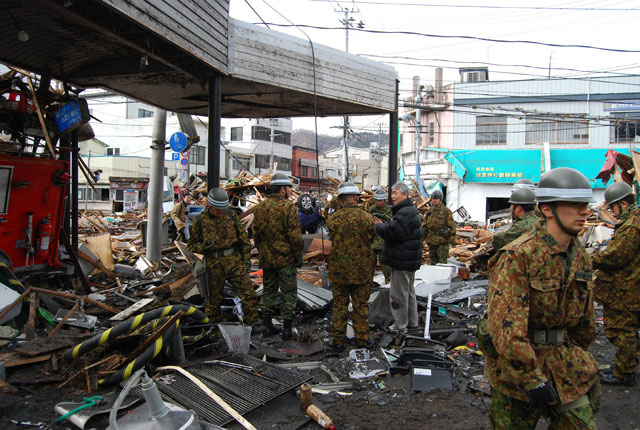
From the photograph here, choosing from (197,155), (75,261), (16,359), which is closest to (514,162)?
(75,261)

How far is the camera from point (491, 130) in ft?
92.4

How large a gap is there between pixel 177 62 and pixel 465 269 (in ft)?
Result: 25.6

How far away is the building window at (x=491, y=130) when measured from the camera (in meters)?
28.0

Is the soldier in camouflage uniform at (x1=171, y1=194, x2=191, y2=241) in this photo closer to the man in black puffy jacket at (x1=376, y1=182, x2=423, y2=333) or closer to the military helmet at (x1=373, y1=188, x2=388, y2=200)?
the military helmet at (x1=373, y1=188, x2=388, y2=200)

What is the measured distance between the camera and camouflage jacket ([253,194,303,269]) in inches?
245

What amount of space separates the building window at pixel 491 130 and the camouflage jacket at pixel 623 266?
82.1ft

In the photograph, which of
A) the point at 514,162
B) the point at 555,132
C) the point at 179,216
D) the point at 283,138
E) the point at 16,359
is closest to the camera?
the point at 16,359

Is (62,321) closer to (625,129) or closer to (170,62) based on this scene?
(170,62)

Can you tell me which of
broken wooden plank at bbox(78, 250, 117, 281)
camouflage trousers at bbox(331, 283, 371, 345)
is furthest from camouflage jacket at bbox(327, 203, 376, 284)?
broken wooden plank at bbox(78, 250, 117, 281)

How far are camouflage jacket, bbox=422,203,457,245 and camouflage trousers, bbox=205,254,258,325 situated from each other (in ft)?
18.7

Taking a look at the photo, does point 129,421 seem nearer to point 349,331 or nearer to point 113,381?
point 113,381

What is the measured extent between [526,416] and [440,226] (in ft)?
27.1

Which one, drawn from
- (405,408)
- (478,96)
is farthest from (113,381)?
(478,96)

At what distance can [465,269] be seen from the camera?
10492mm
